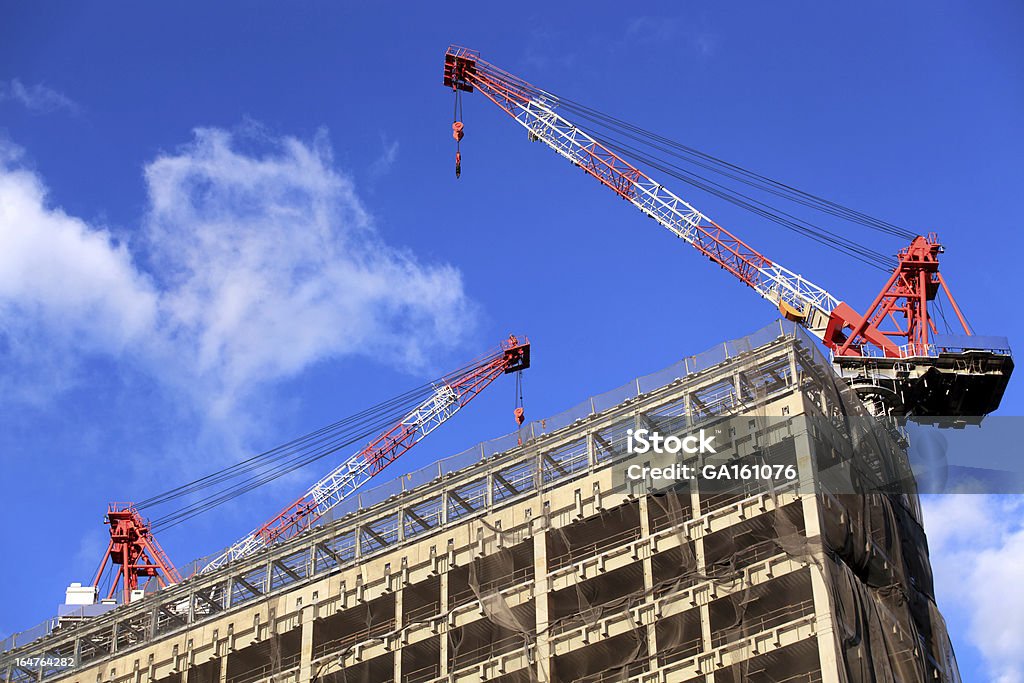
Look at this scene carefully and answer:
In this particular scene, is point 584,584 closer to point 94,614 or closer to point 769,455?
point 769,455

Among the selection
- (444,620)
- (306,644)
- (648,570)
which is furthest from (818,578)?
(306,644)

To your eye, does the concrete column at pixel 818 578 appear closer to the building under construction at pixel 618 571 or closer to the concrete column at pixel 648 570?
the building under construction at pixel 618 571

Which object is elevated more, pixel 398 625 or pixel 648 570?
pixel 398 625

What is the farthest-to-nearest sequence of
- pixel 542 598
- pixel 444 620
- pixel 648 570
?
pixel 444 620 → pixel 542 598 → pixel 648 570

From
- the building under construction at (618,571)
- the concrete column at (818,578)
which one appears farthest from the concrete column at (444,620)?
the concrete column at (818,578)

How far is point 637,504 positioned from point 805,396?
9.62 meters

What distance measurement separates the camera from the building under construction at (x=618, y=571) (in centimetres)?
6962

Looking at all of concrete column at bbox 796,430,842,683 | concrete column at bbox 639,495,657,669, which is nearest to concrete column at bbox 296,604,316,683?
concrete column at bbox 639,495,657,669

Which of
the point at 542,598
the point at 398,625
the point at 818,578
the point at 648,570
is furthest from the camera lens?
the point at 398,625

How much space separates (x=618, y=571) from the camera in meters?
74.5

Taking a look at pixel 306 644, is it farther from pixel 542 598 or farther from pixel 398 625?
pixel 542 598

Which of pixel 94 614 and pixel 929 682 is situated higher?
pixel 94 614

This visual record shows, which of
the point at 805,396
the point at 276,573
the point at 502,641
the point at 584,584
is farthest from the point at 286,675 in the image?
the point at 805,396

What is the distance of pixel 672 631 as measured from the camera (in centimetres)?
7088
